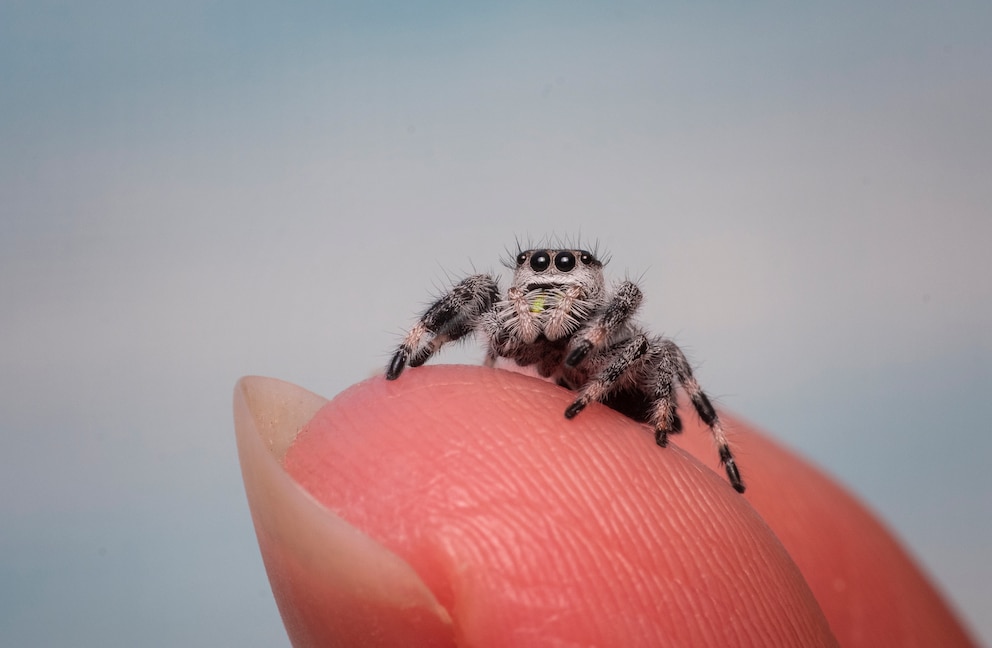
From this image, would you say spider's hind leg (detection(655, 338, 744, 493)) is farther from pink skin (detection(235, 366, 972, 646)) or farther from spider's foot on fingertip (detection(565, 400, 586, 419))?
spider's foot on fingertip (detection(565, 400, 586, 419))

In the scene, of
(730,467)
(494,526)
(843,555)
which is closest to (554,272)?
(730,467)

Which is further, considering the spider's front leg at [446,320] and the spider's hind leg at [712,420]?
the spider's hind leg at [712,420]

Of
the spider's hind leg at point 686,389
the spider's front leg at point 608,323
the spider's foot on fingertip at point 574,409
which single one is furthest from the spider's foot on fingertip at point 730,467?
the spider's foot on fingertip at point 574,409

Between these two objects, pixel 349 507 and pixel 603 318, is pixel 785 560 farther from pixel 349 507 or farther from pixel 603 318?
pixel 349 507

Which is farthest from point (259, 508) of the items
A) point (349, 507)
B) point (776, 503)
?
point (776, 503)

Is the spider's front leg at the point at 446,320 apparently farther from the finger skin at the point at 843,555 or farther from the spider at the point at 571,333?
the finger skin at the point at 843,555
